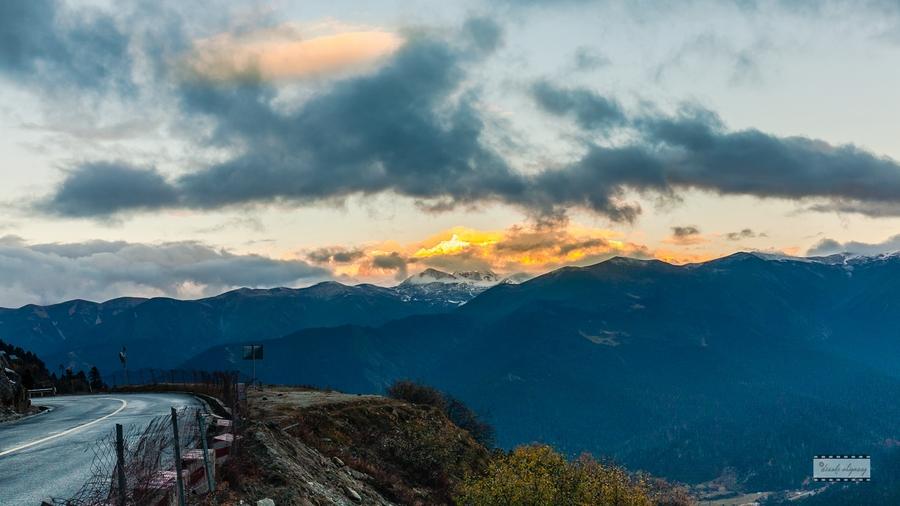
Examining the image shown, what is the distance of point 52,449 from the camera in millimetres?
27875

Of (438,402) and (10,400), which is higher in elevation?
(10,400)

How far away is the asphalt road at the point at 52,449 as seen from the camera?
20.2 m

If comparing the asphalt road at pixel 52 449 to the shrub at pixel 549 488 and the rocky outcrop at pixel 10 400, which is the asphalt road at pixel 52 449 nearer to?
the rocky outcrop at pixel 10 400

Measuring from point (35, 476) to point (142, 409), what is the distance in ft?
80.1

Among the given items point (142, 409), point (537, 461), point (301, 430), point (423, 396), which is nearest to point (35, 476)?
point (301, 430)

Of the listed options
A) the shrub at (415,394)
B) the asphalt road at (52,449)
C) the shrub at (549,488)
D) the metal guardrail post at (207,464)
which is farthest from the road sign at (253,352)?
the metal guardrail post at (207,464)

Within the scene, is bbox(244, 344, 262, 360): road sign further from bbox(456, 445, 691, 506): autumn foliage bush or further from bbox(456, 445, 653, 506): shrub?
bbox(456, 445, 653, 506): shrub

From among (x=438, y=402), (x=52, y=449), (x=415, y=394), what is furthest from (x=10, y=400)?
(x=438, y=402)

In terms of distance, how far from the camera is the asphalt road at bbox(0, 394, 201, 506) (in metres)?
20.2

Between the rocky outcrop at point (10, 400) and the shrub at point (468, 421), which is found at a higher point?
the rocky outcrop at point (10, 400)

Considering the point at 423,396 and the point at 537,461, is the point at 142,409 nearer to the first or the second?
the point at 537,461

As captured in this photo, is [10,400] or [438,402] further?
[438,402]

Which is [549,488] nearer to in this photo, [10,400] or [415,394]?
[10,400]

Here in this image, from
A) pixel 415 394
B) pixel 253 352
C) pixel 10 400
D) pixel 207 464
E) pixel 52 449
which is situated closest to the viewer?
pixel 207 464
